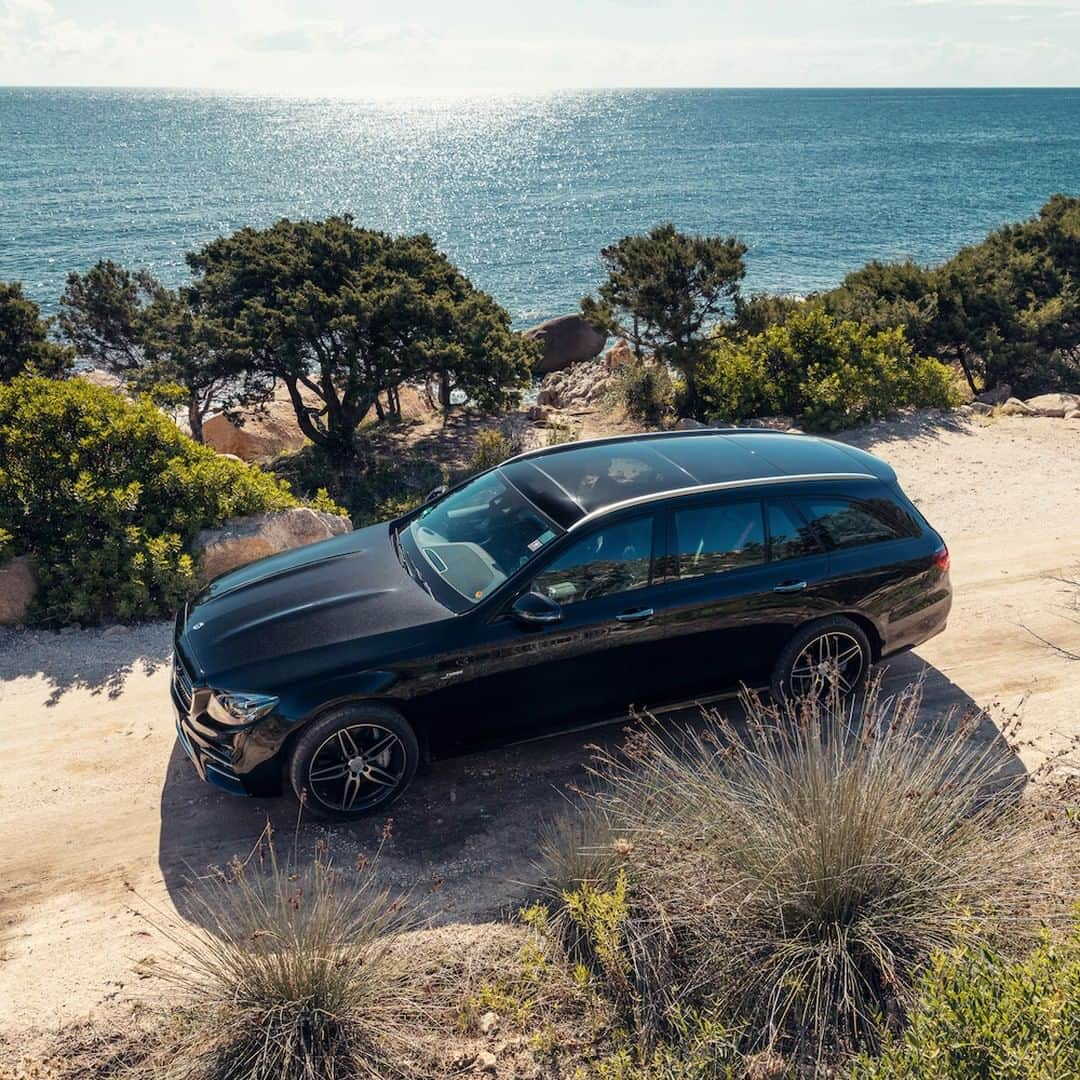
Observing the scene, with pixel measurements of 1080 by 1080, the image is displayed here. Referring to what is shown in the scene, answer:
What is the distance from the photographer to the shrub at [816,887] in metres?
3.85

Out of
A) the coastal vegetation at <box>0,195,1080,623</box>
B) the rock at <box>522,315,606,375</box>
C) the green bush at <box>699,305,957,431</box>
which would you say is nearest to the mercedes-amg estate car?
the coastal vegetation at <box>0,195,1080,623</box>

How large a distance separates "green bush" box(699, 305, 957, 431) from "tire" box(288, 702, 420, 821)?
33.3 ft

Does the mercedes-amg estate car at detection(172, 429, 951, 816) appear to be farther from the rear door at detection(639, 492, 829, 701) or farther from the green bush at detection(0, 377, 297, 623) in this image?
the green bush at detection(0, 377, 297, 623)

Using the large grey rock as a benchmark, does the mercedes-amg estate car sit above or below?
above

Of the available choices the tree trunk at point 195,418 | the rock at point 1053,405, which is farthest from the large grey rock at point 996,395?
the tree trunk at point 195,418

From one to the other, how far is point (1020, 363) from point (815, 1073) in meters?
19.0

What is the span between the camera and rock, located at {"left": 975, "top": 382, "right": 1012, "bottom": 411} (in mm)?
18891

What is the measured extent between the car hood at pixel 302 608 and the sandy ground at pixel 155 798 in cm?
97

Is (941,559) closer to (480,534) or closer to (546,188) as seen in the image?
(480,534)

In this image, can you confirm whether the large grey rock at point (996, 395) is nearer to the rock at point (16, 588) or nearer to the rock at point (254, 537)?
the rock at point (254, 537)

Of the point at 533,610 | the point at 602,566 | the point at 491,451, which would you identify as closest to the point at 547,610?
the point at 533,610

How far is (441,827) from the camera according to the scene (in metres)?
5.40

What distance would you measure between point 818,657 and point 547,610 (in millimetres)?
2039

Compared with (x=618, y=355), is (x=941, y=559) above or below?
above
